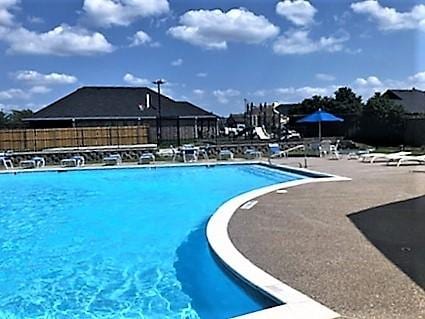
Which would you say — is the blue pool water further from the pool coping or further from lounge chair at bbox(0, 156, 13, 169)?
lounge chair at bbox(0, 156, 13, 169)

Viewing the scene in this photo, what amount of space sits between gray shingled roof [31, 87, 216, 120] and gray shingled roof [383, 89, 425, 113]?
13078mm

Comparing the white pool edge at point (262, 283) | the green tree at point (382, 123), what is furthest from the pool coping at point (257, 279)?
the green tree at point (382, 123)

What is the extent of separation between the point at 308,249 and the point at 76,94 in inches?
1300

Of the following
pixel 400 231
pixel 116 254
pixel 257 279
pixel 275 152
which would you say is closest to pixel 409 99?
pixel 275 152

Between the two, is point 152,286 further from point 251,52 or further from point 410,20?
point 251,52

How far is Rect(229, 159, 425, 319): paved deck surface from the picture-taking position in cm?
409

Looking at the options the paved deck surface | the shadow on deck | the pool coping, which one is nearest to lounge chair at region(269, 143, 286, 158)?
the paved deck surface

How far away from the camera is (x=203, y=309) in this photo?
5.27 m

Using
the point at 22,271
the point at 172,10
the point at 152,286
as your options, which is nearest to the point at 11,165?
the point at 172,10

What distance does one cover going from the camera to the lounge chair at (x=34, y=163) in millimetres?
19547

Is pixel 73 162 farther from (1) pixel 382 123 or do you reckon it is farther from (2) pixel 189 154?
(1) pixel 382 123

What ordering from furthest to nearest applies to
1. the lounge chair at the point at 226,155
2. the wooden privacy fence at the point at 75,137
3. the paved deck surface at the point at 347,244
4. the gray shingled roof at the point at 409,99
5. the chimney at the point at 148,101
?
the chimney at the point at 148,101 → the gray shingled roof at the point at 409,99 → the wooden privacy fence at the point at 75,137 → the lounge chair at the point at 226,155 → the paved deck surface at the point at 347,244

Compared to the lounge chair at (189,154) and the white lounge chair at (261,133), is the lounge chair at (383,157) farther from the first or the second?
the white lounge chair at (261,133)

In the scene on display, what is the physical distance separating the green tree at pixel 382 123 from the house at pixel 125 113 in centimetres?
1144
